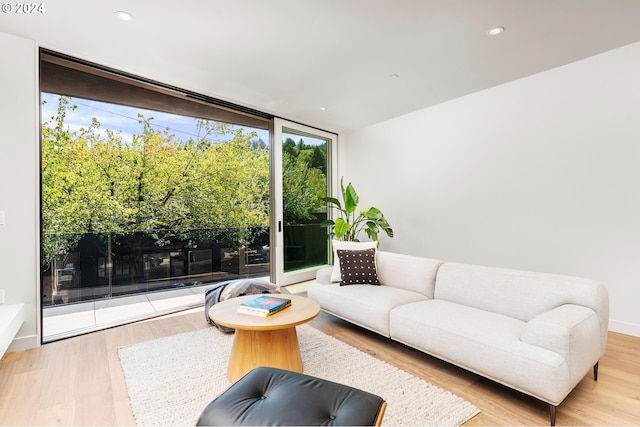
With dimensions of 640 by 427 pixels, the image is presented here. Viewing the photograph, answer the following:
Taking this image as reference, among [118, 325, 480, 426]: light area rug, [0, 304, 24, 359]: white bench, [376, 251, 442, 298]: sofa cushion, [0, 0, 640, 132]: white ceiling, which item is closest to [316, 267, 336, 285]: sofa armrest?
[376, 251, 442, 298]: sofa cushion

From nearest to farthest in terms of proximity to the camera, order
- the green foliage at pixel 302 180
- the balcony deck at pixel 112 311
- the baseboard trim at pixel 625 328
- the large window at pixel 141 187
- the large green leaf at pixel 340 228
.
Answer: the baseboard trim at pixel 625 328
the balcony deck at pixel 112 311
the large window at pixel 141 187
the large green leaf at pixel 340 228
the green foliage at pixel 302 180

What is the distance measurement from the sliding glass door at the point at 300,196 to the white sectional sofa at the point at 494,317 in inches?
68.3

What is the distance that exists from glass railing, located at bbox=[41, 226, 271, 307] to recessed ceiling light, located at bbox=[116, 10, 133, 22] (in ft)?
7.95

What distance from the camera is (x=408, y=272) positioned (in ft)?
9.87

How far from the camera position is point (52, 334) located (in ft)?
9.54

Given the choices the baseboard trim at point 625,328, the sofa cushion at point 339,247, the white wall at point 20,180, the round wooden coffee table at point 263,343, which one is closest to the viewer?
the round wooden coffee table at point 263,343

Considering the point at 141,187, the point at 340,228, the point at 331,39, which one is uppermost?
the point at 331,39

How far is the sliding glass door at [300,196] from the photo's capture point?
4.63 meters

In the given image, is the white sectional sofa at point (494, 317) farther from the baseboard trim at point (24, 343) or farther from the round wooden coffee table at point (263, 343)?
the baseboard trim at point (24, 343)

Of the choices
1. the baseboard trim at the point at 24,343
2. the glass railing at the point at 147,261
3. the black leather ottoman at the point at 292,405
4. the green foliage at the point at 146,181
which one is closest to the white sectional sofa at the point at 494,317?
the black leather ottoman at the point at 292,405

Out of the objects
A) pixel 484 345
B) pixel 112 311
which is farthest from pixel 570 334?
pixel 112 311

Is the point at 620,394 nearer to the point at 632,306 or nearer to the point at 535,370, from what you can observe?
the point at 535,370

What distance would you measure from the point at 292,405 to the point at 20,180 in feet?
9.67

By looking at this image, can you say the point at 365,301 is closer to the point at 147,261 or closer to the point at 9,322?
the point at 9,322
